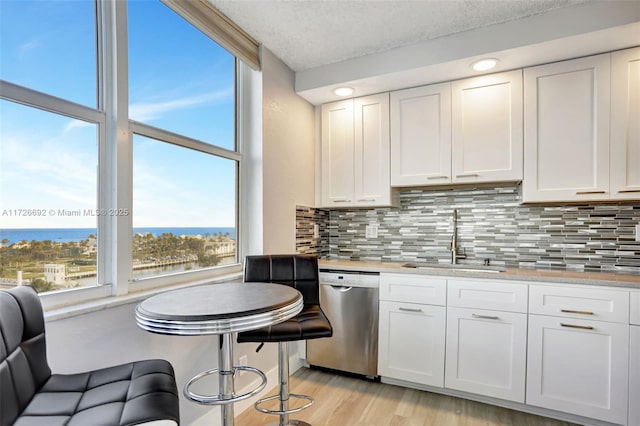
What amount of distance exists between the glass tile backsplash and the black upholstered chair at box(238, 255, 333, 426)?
73 centimetres

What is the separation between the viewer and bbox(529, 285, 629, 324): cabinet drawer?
186 centimetres

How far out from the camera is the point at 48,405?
1.04m

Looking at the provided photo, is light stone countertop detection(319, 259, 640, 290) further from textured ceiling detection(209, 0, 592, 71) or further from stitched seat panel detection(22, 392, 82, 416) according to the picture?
stitched seat panel detection(22, 392, 82, 416)

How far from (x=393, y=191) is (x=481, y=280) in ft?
3.22

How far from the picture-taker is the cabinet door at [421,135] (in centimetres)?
254

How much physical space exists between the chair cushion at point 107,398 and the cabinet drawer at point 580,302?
79.9 inches

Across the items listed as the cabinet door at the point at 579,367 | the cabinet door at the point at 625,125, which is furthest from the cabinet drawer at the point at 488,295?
the cabinet door at the point at 625,125

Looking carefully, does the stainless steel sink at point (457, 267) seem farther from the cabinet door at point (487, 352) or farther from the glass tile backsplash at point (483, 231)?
the cabinet door at point (487, 352)

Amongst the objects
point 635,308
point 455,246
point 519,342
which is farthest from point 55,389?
point 635,308

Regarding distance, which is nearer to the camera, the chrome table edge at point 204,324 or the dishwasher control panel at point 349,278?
the chrome table edge at point 204,324

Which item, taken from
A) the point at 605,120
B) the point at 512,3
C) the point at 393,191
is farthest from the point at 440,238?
the point at 512,3

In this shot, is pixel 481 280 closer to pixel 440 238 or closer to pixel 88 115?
pixel 440 238

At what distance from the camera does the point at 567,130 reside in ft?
7.19

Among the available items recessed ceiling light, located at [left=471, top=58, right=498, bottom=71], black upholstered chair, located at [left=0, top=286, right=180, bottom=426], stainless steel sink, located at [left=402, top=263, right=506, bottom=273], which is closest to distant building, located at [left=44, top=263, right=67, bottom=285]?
→ black upholstered chair, located at [left=0, top=286, right=180, bottom=426]
